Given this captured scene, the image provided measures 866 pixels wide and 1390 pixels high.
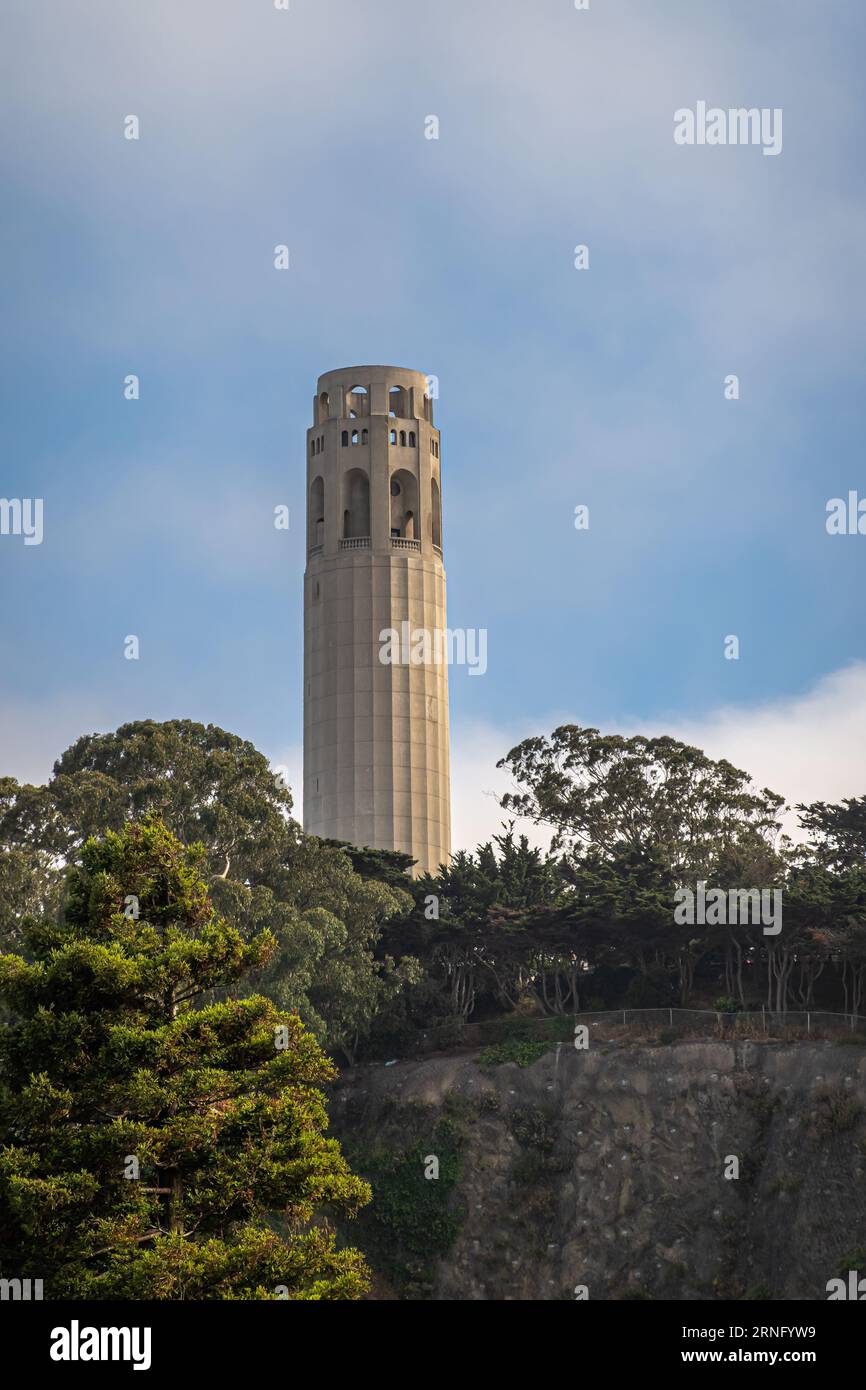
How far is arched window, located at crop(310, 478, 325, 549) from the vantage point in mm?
92750

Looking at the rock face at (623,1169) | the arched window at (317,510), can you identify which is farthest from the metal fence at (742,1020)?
the arched window at (317,510)

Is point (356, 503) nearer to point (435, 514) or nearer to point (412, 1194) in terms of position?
point (435, 514)

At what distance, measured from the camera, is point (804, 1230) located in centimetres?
5022

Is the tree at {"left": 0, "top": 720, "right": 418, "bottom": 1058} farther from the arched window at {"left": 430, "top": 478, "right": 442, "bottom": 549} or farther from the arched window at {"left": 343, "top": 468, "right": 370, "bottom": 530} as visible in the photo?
the arched window at {"left": 430, "top": 478, "right": 442, "bottom": 549}

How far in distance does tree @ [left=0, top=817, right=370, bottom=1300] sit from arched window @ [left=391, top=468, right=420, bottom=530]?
2400 inches

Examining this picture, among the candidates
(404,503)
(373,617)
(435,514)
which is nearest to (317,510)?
(404,503)

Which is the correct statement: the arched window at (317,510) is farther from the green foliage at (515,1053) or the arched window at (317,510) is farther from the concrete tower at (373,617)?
the green foliage at (515,1053)

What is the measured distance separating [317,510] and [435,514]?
644cm

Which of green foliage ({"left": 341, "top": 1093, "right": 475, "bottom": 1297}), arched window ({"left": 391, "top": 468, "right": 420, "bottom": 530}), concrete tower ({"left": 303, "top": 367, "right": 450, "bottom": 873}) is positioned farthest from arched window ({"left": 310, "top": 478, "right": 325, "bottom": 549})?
green foliage ({"left": 341, "top": 1093, "right": 475, "bottom": 1297})

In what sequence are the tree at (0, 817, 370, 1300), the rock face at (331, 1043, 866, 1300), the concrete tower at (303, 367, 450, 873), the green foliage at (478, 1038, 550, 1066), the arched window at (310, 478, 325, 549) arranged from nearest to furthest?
the tree at (0, 817, 370, 1300) → the rock face at (331, 1043, 866, 1300) → the green foliage at (478, 1038, 550, 1066) → the concrete tower at (303, 367, 450, 873) → the arched window at (310, 478, 325, 549)

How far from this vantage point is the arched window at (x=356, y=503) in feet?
302

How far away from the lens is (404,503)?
93.6m
